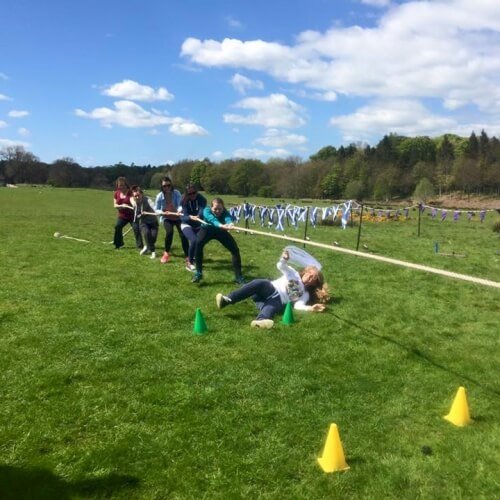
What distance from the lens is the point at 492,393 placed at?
538 centimetres

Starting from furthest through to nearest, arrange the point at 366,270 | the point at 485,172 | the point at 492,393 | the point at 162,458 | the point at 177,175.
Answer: the point at 177,175 < the point at 485,172 < the point at 366,270 < the point at 492,393 < the point at 162,458

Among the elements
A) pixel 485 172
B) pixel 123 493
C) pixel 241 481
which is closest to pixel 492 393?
A: pixel 241 481

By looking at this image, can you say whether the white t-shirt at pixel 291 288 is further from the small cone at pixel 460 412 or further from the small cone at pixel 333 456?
the small cone at pixel 333 456

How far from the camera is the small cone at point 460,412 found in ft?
15.3

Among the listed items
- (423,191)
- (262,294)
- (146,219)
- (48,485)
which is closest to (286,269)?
(262,294)

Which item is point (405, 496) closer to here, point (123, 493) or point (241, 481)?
point (241, 481)

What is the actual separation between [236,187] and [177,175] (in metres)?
19.3

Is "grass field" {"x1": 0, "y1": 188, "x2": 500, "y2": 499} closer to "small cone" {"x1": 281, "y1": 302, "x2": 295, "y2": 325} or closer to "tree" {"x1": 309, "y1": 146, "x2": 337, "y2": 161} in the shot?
"small cone" {"x1": 281, "y1": 302, "x2": 295, "y2": 325}

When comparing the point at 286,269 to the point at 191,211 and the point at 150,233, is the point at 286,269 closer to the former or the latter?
the point at 191,211

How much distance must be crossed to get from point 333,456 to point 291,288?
427 cm

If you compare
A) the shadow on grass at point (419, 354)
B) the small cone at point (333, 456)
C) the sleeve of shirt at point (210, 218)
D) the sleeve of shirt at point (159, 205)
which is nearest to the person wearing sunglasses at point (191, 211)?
the sleeve of shirt at point (210, 218)

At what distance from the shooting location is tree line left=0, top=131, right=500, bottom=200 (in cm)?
9244

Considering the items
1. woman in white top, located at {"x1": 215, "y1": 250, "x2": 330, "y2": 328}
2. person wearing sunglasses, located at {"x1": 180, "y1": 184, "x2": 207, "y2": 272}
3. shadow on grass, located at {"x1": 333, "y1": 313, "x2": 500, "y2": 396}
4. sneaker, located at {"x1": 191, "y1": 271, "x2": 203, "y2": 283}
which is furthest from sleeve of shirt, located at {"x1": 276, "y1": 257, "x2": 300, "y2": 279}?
person wearing sunglasses, located at {"x1": 180, "y1": 184, "x2": 207, "y2": 272}

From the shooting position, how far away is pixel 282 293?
7879 mm
